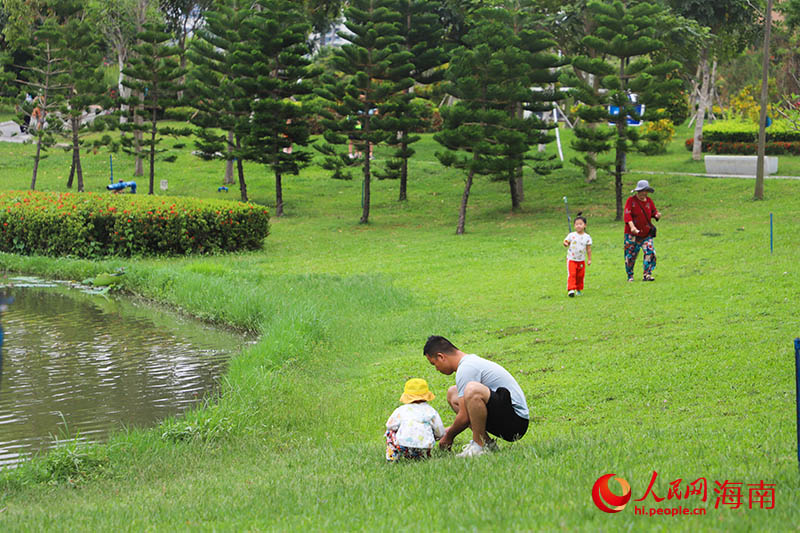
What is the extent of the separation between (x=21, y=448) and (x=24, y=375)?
3077 millimetres

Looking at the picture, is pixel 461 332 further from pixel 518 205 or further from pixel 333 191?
pixel 333 191

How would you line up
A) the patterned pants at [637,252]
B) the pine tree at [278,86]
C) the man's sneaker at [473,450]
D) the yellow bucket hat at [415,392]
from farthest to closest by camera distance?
the pine tree at [278,86], the patterned pants at [637,252], the yellow bucket hat at [415,392], the man's sneaker at [473,450]

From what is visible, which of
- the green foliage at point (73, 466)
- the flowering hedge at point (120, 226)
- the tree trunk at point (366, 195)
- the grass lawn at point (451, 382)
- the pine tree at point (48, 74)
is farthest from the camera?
the pine tree at point (48, 74)

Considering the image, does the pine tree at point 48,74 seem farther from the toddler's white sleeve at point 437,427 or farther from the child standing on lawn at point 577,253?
the toddler's white sleeve at point 437,427

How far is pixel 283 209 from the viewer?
30.9m

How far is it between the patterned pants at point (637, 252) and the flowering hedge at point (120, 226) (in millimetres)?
10580

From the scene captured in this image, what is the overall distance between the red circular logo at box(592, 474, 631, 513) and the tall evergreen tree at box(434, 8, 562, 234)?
20.6 meters

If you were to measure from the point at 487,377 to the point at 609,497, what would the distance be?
6.09 ft

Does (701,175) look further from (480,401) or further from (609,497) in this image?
(609,497)

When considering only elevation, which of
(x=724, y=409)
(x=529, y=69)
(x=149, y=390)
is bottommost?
(x=149, y=390)

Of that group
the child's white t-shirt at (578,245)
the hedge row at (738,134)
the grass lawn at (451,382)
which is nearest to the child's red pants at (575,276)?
the child's white t-shirt at (578,245)

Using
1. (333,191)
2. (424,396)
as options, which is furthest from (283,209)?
(424,396)

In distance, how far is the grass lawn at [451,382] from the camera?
4852mm

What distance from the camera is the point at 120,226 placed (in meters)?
20.8
